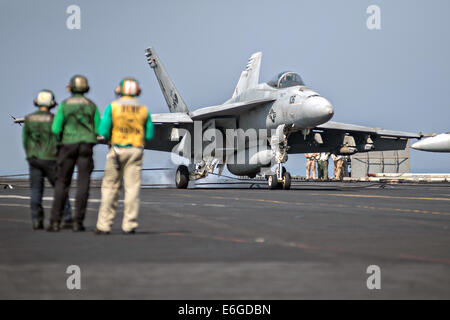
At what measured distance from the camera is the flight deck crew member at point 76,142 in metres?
7.84

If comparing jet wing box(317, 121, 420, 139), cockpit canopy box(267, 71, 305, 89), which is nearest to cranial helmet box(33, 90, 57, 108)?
cockpit canopy box(267, 71, 305, 89)

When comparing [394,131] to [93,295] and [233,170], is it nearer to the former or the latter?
[233,170]

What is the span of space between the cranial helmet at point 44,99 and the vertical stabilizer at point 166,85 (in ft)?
73.1

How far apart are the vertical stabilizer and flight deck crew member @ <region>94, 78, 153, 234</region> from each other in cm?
2327

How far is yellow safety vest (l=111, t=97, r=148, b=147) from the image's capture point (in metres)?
7.59

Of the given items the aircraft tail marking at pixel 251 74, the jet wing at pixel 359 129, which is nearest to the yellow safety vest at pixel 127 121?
the aircraft tail marking at pixel 251 74

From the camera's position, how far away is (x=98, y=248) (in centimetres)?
602

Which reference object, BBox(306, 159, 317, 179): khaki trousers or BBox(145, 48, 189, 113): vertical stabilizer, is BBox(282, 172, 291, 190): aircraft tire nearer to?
BBox(145, 48, 189, 113): vertical stabilizer

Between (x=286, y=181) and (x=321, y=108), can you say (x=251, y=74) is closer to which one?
(x=286, y=181)

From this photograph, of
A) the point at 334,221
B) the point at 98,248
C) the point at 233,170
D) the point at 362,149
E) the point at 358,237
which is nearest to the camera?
the point at 98,248

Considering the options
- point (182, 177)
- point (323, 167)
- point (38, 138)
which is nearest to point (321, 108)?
point (182, 177)

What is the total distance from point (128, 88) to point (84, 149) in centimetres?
97

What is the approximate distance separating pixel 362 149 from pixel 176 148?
26.7 ft
